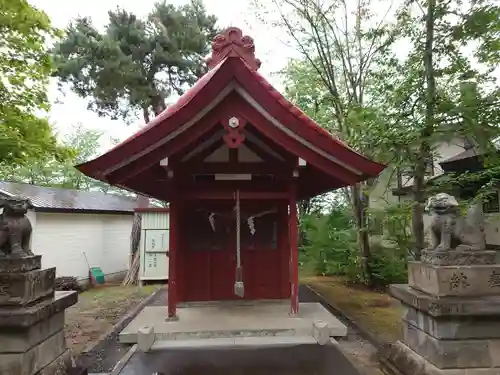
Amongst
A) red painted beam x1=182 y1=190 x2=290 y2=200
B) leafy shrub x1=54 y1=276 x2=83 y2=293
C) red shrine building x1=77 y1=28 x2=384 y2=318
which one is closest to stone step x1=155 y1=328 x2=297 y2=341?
red shrine building x1=77 y1=28 x2=384 y2=318

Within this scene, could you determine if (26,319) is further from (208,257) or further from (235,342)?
(208,257)

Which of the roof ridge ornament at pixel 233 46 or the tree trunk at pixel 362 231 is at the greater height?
the roof ridge ornament at pixel 233 46

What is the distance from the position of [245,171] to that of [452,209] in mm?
3159

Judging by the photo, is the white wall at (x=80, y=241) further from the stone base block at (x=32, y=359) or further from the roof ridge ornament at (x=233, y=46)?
the roof ridge ornament at (x=233, y=46)

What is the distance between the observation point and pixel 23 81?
23.0ft

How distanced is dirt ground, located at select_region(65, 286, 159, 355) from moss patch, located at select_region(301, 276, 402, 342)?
184 inches

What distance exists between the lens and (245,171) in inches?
233

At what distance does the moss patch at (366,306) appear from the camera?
6.12 metres

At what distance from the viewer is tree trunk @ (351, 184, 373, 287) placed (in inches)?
410

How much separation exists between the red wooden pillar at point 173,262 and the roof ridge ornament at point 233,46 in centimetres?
248

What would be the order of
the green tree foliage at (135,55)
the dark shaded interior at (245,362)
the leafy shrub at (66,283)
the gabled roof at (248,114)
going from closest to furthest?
the dark shaded interior at (245,362) < the gabled roof at (248,114) < the leafy shrub at (66,283) < the green tree foliage at (135,55)

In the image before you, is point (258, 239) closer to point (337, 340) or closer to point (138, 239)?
point (337, 340)

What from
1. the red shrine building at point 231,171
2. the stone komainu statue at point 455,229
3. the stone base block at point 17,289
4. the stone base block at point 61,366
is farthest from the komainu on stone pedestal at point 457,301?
the stone base block at point 17,289

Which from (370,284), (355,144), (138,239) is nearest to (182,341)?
(355,144)
